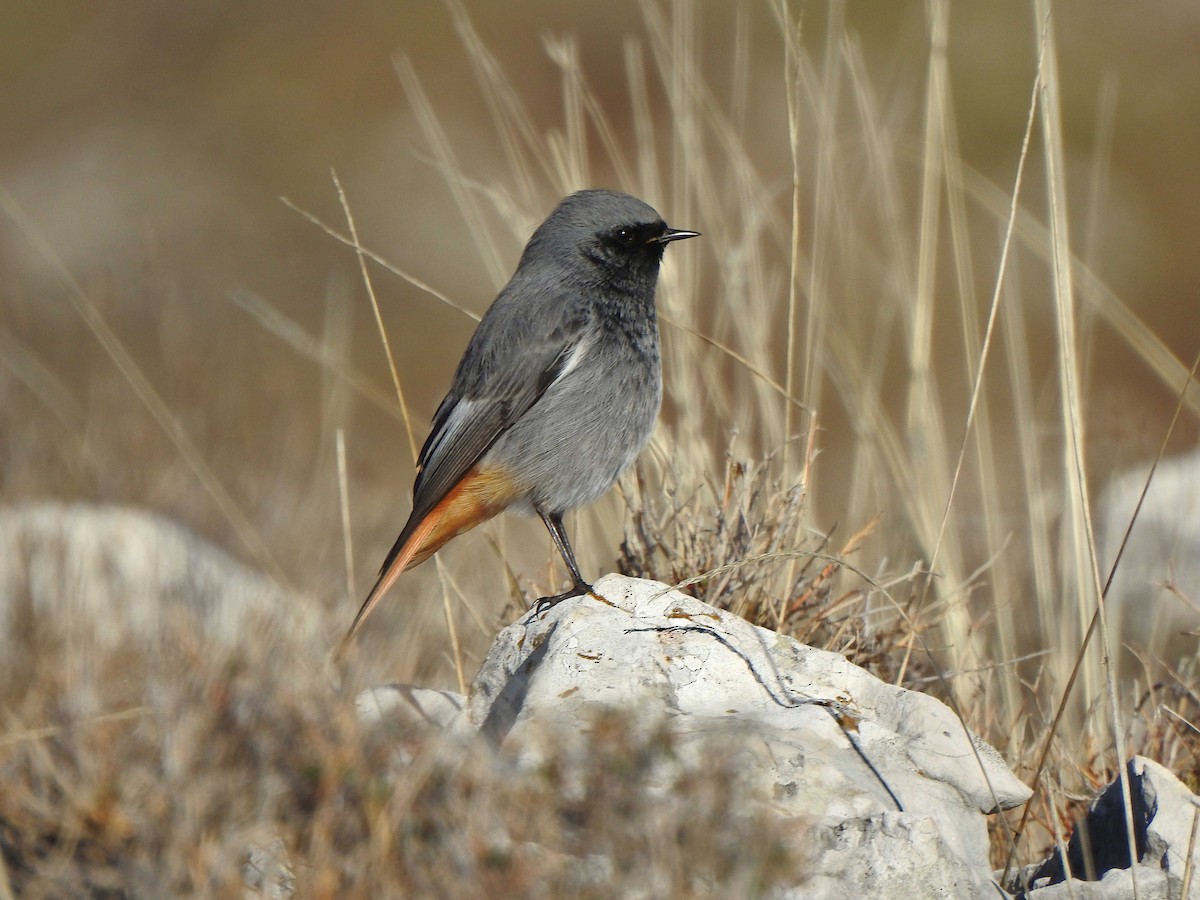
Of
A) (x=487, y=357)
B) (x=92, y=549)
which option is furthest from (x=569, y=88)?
(x=92, y=549)

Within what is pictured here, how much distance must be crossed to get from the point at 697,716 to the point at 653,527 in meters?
0.90

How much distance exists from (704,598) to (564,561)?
66 cm

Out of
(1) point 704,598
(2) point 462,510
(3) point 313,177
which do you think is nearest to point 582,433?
(2) point 462,510

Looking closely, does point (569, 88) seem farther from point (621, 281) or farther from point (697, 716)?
point (697, 716)

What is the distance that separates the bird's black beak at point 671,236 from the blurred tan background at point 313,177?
376cm

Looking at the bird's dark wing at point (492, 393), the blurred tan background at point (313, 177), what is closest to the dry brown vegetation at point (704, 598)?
the bird's dark wing at point (492, 393)

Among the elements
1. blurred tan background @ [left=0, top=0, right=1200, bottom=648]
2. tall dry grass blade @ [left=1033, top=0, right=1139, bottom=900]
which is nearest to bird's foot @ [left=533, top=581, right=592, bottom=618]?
tall dry grass blade @ [left=1033, top=0, right=1139, bottom=900]

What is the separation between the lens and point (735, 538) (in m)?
3.31

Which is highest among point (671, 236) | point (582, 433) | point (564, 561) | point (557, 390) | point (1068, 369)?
point (671, 236)

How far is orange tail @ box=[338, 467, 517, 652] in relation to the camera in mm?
3936

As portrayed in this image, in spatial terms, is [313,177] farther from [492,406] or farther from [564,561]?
[564,561]

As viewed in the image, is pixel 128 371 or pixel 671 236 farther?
pixel 128 371

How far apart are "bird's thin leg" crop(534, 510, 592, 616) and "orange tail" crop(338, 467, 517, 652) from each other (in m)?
0.14

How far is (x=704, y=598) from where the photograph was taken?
3213 mm
